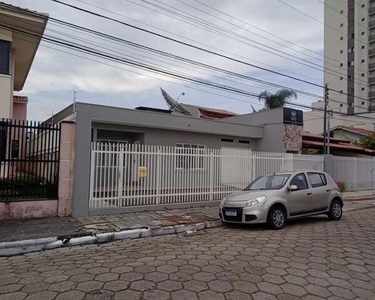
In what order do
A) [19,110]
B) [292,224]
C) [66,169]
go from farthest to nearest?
[19,110] → [292,224] → [66,169]

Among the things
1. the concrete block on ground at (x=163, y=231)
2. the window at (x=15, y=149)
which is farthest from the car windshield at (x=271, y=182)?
the window at (x=15, y=149)

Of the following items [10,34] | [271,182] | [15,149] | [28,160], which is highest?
[10,34]

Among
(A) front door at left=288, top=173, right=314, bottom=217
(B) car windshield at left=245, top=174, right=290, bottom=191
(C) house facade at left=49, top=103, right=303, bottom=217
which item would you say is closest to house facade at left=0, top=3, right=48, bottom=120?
(C) house facade at left=49, top=103, right=303, bottom=217

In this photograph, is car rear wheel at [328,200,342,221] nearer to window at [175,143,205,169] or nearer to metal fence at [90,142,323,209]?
metal fence at [90,142,323,209]

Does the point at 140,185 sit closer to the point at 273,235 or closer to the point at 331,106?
the point at 273,235

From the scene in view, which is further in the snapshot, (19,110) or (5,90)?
(19,110)

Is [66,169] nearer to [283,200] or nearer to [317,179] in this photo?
[283,200]

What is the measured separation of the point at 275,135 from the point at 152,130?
25.4 ft

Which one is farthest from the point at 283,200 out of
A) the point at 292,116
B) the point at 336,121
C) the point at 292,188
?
the point at 336,121

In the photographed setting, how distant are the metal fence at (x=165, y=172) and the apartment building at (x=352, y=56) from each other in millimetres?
52896

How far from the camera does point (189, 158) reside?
37.0ft

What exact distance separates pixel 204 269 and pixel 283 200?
4174mm

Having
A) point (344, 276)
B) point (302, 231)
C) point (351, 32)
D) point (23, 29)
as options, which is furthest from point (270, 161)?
point (351, 32)

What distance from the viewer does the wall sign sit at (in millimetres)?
19609
